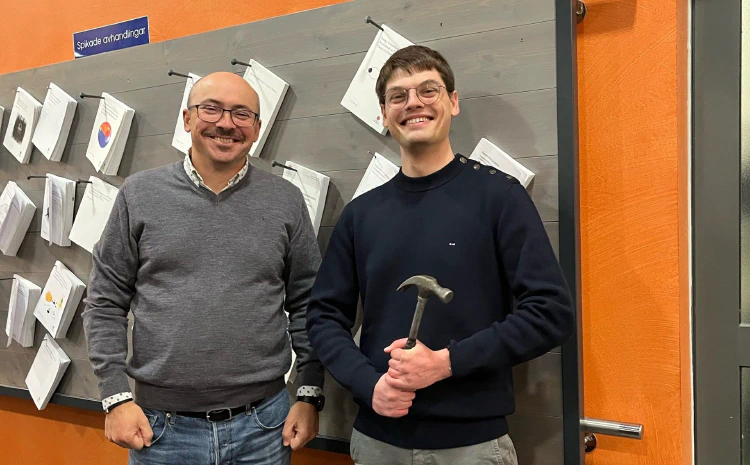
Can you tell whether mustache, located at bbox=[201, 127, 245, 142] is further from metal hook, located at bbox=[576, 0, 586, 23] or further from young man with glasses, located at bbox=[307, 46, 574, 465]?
metal hook, located at bbox=[576, 0, 586, 23]

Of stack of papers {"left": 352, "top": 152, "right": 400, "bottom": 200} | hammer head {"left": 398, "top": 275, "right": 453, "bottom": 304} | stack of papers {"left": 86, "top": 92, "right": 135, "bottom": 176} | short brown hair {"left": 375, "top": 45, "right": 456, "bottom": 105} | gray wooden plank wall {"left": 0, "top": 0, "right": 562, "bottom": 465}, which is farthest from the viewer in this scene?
stack of papers {"left": 86, "top": 92, "right": 135, "bottom": 176}

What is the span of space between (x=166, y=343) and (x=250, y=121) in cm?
54

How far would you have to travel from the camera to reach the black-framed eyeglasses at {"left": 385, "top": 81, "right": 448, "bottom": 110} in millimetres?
1303

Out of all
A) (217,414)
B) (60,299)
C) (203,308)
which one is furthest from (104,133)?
(217,414)

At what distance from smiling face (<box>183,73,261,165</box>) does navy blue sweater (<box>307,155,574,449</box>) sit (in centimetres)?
36

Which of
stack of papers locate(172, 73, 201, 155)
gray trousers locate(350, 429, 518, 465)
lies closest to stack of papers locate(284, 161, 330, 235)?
stack of papers locate(172, 73, 201, 155)

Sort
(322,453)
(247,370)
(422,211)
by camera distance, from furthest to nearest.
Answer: (322,453) → (247,370) → (422,211)

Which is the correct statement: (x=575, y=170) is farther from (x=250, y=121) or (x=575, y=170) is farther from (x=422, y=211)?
(x=250, y=121)

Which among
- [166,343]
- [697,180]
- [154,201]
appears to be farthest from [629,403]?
[154,201]

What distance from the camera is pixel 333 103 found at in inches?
66.5

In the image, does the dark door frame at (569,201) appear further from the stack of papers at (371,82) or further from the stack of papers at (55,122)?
the stack of papers at (55,122)

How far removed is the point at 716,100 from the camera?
1.45 meters

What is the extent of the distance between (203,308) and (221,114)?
447 millimetres

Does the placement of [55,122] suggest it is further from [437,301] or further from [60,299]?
[437,301]
